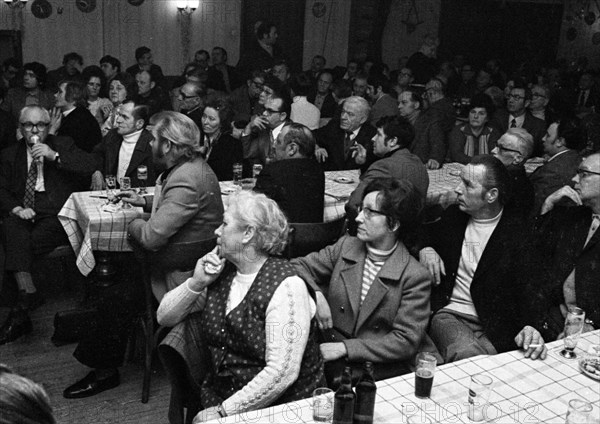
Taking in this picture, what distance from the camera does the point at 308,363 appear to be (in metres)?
2.60

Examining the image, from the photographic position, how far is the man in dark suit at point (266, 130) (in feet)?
19.2

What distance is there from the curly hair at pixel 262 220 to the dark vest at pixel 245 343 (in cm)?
8

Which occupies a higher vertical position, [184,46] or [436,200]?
[184,46]

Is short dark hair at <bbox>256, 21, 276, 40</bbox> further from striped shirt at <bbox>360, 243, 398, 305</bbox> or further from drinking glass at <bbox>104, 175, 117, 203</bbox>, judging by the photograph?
striped shirt at <bbox>360, 243, 398, 305</bbox>

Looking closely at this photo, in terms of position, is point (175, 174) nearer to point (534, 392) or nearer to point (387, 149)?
point (387, 149)

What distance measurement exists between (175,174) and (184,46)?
7912 mm

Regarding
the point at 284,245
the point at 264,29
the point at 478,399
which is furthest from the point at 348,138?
the point at 264,29

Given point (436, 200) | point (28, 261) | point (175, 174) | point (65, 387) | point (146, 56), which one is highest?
point (146, 56)

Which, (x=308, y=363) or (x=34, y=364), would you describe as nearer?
(x=308, y=363)

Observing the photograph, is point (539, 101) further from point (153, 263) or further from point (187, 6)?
point (187, 6)

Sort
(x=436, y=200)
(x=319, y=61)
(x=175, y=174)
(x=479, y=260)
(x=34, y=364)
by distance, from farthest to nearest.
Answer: (x=319, y=61)
(x=436, y=200)
(x=34, y=364)
(x=175, y=174)
(x=479, y=260)

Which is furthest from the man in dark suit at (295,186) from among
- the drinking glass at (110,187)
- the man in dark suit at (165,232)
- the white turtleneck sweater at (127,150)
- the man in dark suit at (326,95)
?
the man in dark suit at (326,95)

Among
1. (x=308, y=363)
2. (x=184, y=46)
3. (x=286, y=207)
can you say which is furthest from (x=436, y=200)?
(x=184, y=46)

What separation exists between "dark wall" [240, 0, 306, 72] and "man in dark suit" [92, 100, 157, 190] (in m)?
6.46
